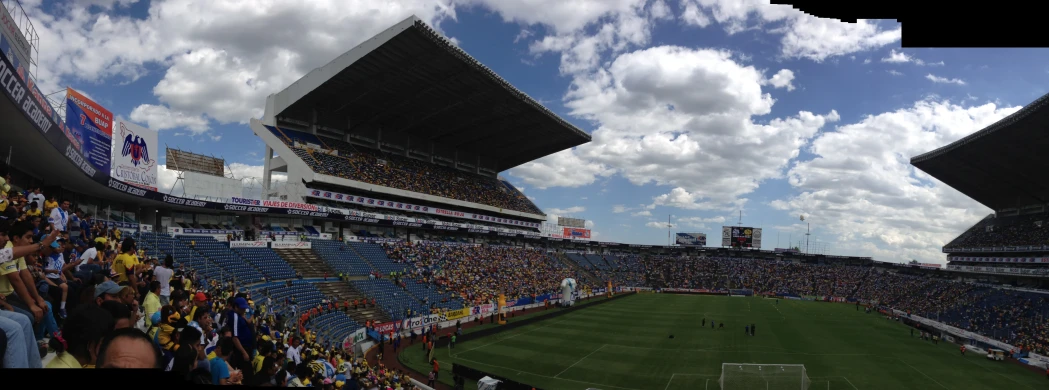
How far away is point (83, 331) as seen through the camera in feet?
13.3

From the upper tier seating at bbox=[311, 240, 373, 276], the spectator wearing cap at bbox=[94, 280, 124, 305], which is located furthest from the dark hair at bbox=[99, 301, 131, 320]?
the upper tier seating at bbox=[311, 240, 373, 276]

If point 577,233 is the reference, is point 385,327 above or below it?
below

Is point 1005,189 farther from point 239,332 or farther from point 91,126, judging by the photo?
point 91,126

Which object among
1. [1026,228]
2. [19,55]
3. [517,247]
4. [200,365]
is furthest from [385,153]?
[1026,228]

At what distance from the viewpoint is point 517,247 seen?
254 ft

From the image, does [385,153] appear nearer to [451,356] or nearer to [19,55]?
[451,356]

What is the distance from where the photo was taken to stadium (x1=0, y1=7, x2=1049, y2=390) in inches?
400

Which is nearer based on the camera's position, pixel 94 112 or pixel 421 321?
pixel 94 112

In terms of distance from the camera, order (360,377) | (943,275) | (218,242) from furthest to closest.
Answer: (943,275) → (218,242) → (360,377)

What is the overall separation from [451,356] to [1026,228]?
69.6m

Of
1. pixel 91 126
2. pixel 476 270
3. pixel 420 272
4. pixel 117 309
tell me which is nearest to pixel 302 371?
pixel 117 309

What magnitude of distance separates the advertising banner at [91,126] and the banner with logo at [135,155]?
4.90ft

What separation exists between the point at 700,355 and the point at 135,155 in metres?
37.7

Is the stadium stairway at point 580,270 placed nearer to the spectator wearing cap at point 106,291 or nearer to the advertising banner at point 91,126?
the advertising banner at point 91,126
